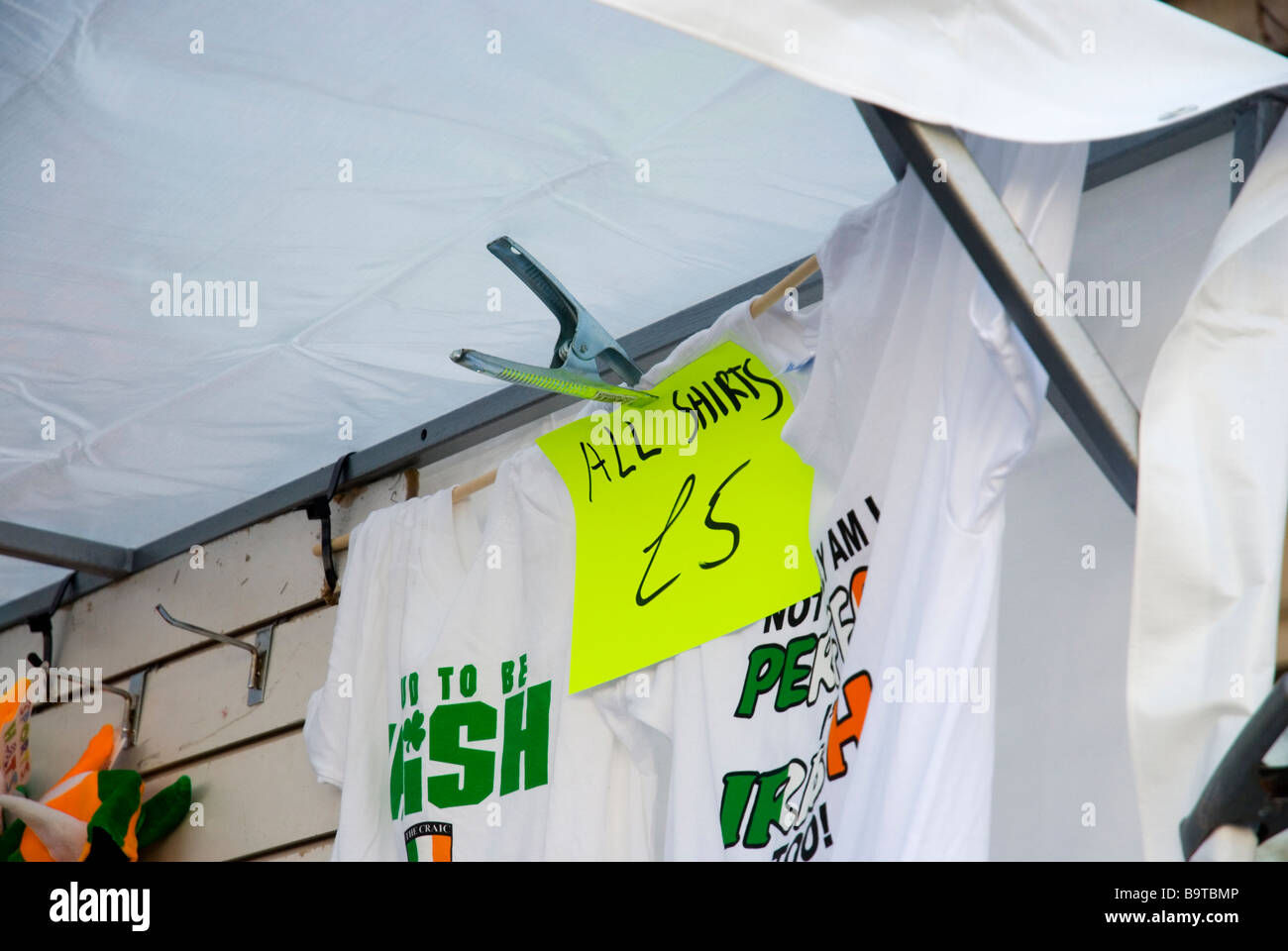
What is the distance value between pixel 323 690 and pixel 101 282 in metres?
0.57

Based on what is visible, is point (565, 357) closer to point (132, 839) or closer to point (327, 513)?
point (327, 513)

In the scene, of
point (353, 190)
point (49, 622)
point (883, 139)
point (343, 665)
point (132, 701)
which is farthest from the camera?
point (49, 622)

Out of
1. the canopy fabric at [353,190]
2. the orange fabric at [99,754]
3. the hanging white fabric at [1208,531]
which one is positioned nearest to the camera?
the hanging white fabric at [1208,531]

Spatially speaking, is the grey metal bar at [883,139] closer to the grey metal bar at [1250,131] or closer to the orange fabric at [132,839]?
the grey metal bar at [1250,131]

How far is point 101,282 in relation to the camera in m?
1.55

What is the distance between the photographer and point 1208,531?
83 cm

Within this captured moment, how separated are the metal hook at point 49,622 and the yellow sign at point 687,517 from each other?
1.25 metres

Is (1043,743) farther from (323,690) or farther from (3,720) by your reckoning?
Result: (3,720)

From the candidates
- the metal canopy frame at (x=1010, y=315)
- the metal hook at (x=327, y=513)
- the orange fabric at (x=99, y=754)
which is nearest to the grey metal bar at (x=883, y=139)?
the metal canopy frame at (x=1010, y=315)

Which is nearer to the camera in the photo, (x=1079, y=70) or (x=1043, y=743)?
(x=1079, y=70)

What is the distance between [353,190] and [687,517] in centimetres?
48

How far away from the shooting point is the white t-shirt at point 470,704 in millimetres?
1473

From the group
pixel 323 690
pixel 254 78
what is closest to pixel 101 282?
pixel 254 78

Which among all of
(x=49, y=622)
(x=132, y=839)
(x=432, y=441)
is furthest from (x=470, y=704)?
(x=49, y=622)
